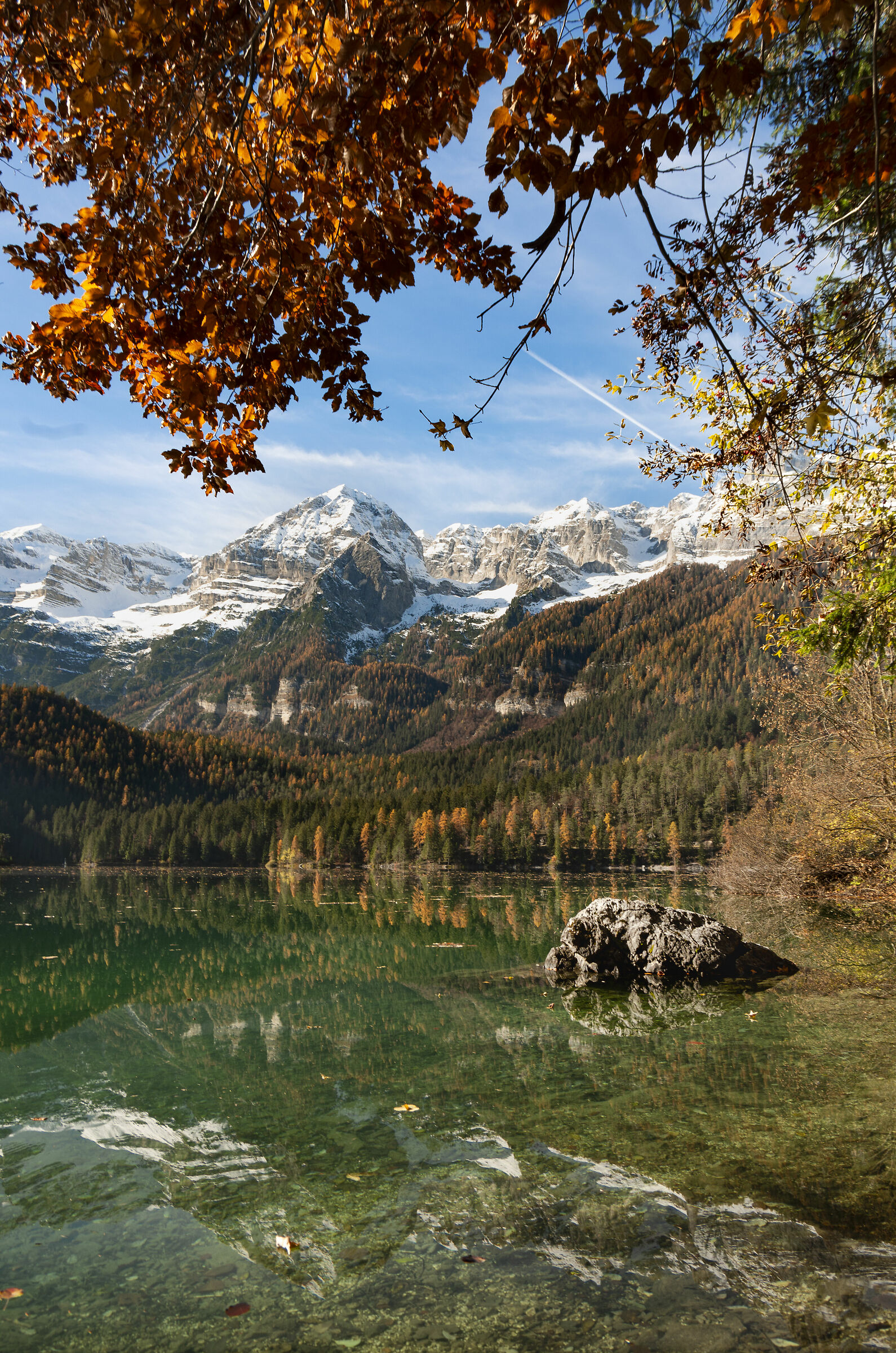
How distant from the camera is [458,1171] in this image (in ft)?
23.6

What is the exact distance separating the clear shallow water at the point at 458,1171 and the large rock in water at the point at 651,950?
137cm

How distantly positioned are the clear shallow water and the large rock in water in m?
1.37

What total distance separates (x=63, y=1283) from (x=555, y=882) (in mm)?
66399

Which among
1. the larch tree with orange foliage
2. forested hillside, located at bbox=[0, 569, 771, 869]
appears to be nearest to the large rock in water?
the larch tree with orange foliage

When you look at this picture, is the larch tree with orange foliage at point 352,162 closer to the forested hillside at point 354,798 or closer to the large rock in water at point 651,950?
the large rock in water at point 651,950

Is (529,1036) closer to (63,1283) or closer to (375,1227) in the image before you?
(375,1227)

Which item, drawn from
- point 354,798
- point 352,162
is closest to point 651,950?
point 352,162

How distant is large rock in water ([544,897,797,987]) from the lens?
17.2m

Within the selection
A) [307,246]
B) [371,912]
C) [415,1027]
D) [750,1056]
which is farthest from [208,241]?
[371,912]

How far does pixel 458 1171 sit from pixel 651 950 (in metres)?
12.1

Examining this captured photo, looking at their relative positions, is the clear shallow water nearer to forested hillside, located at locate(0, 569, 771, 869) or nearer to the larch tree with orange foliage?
the larch tree with orange foliage

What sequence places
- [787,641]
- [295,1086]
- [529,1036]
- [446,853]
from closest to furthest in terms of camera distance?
[787,641], [295,1086], [529,1036], [446,853]

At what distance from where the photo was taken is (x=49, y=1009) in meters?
16.7

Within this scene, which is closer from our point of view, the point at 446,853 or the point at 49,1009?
the point at 49,1009
